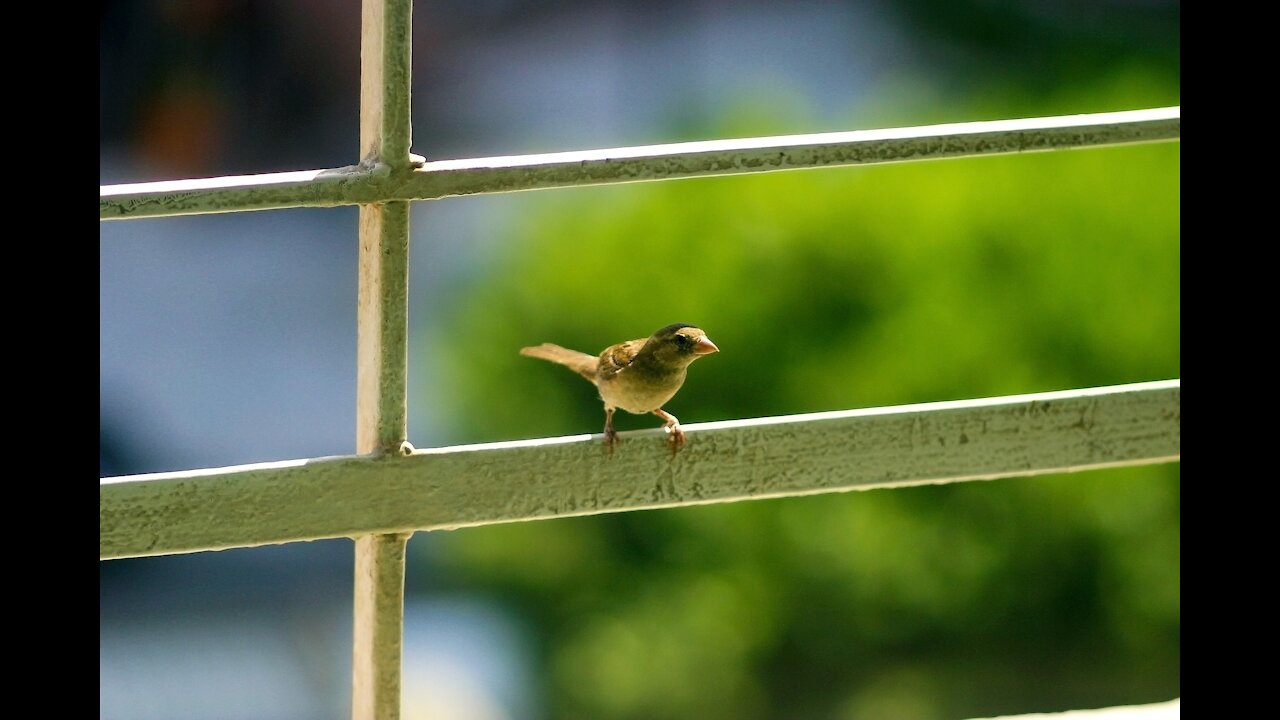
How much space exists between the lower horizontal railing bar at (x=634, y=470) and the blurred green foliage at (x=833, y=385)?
5.87 m

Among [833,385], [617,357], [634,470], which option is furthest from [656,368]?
[833,385]

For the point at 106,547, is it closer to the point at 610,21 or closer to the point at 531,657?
the point at 531,657

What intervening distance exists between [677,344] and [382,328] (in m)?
1.41

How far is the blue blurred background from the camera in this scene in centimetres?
898

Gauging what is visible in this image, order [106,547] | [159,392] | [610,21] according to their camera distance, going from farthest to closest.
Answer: [610,21] < [159,392] < [106,547]

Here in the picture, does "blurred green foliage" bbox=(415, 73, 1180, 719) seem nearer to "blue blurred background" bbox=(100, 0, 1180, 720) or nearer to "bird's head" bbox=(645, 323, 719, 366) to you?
"blue blurred background" bbox=(100, 0, 1180, 720)

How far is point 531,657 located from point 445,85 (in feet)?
21.3

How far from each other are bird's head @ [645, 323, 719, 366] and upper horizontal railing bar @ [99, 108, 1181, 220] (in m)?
1.20

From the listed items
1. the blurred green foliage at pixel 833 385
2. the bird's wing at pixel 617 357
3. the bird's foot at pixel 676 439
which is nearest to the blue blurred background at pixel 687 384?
the blurred green foliage at pixel 833 385

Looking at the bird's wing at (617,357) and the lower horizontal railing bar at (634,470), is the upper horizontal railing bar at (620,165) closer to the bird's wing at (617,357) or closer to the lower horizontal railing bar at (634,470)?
the lower horizontal railing bar at (634,470)

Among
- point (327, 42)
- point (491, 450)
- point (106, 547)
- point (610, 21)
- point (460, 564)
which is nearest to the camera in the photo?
point (106, 547)

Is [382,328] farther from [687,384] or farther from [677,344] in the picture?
[687,384]

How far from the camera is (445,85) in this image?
50.0 feet
